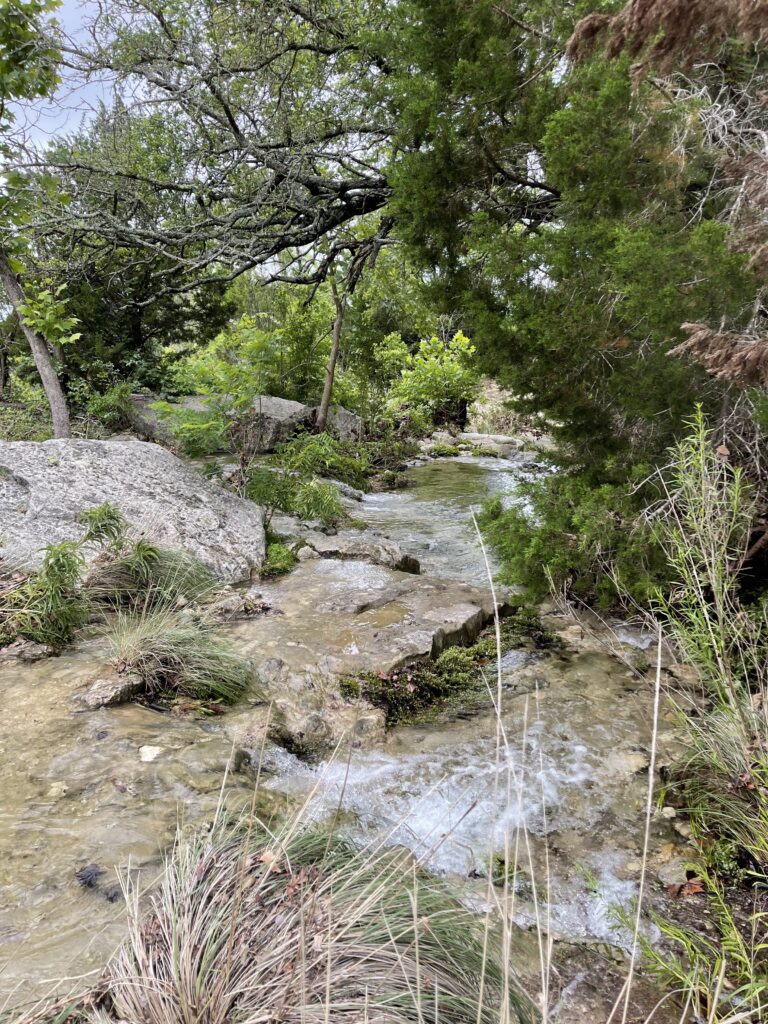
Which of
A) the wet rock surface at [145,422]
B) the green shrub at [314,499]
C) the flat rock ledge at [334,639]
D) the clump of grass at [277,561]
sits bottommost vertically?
the flat rock ledge at [334,639]

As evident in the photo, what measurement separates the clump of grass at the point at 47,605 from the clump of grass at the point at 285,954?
7.72 feet

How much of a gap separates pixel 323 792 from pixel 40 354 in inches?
241

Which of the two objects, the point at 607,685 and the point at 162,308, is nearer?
the point at 607,685

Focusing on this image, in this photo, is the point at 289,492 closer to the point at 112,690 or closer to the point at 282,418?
the point at 112,690

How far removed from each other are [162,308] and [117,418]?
2467 mm

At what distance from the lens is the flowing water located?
5.84ft

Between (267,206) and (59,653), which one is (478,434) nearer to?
(267,206)

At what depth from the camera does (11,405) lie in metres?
10.0

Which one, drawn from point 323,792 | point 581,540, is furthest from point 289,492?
point 323,792

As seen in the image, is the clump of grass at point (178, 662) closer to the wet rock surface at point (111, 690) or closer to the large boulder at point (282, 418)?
the wet rock surface at point (111, 690)

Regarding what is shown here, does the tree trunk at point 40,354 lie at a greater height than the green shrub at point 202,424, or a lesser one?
greater

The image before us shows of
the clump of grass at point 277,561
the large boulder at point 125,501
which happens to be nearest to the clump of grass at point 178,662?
the large boulder at point 125,501

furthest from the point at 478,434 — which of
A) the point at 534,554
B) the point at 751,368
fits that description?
the point at 751,368

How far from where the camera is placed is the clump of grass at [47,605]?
3.55 metres
